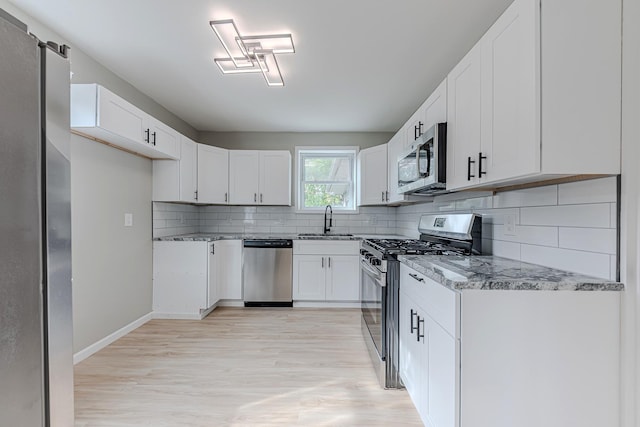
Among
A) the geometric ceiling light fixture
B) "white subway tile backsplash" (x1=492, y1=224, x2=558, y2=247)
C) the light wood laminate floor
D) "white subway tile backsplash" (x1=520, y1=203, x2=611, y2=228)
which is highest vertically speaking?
the geometric ceiling light fixture

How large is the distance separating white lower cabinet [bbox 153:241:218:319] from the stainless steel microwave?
242 cm

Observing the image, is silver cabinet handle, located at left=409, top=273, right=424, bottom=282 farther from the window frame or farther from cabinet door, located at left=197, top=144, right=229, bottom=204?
cabinet door, located at left=197, top=144, right=229, bottom=204

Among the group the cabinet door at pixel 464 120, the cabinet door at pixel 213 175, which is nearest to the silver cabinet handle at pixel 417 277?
the cabinet door at pixel 464 120

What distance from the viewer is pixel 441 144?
6.67 ft

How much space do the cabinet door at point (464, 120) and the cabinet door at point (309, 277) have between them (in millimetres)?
2282

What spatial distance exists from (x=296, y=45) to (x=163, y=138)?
1748mm

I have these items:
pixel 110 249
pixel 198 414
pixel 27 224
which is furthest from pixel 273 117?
pixel 27 224

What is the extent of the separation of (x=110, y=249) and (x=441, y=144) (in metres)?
2.95

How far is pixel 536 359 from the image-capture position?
120 cm

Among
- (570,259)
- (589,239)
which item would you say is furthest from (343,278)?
(589,239)

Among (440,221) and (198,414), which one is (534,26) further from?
(198,414)

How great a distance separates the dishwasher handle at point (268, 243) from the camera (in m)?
3.93

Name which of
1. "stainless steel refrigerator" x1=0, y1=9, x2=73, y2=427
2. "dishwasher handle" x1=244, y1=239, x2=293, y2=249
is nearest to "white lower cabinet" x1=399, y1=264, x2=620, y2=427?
"stainless steel refrigerator" x1=0, y1=9, x2=73, y2=427

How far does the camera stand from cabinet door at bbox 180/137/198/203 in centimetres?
362
